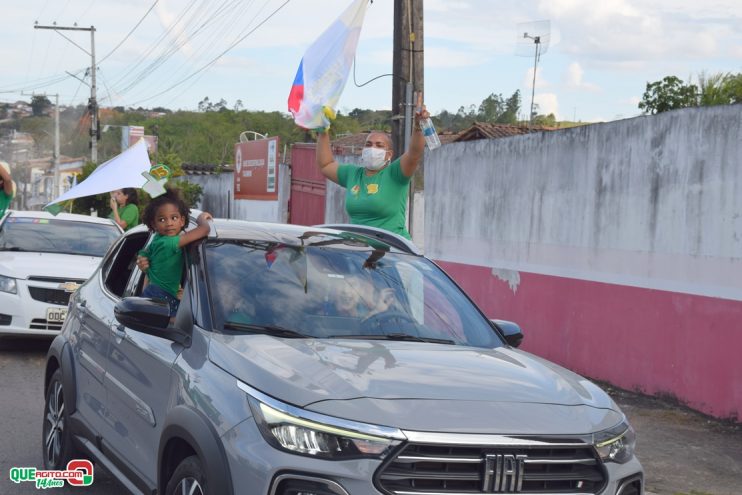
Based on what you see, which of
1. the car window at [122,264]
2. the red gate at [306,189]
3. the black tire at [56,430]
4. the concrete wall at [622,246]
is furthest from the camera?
the red gate at [306,189]

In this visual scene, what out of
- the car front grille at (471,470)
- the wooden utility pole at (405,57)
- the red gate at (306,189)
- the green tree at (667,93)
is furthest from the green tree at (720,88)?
the car front grille at (471,470)

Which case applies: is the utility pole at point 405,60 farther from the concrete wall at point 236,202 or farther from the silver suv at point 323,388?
the concrete wall at point 236,202

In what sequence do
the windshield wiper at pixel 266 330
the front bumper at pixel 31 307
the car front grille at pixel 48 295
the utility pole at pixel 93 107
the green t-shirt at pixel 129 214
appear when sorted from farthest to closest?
the utility pole at pixel 93 107 < the green t-shirt at pixel 129 214 < the car front grille at pixel 48 295 < the front bumper at pixel 31 307 < the windshield wiper at pixel 266 330

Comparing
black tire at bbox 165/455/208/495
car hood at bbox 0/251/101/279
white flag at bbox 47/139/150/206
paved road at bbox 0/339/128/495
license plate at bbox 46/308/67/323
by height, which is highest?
white flag at bbox 47/139/150/206

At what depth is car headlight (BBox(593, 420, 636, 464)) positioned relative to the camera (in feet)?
12.9

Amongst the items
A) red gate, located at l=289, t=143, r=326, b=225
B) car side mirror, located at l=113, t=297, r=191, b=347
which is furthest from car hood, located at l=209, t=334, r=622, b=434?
red gate, located at l=289, t=143, r=326, b=225

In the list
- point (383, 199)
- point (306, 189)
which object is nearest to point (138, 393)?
point (383, 199)

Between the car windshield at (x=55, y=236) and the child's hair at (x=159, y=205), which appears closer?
the child's hair at (x=159, y=205)

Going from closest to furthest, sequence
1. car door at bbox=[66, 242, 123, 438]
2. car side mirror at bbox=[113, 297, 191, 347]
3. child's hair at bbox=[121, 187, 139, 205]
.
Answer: car side mirror at bbox=[113, 297, 191, 347] < car door at bbox=[66, 242, 123, 438] < child's hair at bbox=[121, 187, 139, 205]

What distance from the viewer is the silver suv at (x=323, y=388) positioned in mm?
3646

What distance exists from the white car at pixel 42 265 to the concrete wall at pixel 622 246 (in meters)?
4.88

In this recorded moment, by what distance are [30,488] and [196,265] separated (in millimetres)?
2133

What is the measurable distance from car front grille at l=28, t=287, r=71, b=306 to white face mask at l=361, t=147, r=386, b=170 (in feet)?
16.2

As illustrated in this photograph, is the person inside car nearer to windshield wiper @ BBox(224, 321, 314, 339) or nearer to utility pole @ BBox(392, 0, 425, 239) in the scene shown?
windshield wiper @ BBox(224, 321, 314, 339)
